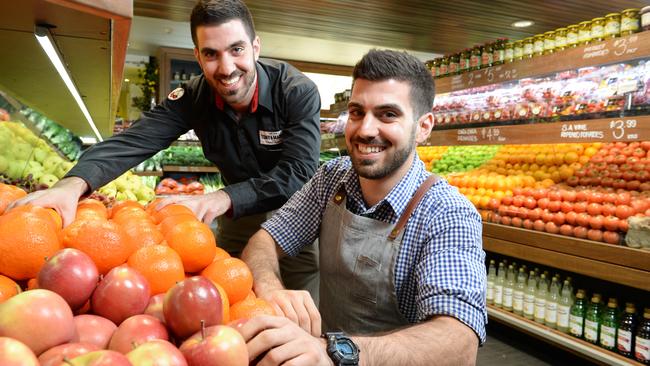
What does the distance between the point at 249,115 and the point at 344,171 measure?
1.81 feet

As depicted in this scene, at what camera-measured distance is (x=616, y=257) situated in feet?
9.52

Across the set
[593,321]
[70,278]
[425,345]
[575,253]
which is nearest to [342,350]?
[425,345]

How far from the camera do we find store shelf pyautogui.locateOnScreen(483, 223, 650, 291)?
2789mm

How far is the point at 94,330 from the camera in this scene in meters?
0.75

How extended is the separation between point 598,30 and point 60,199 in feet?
11.4

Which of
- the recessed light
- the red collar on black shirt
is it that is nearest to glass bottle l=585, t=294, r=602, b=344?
the red collar on black shirt

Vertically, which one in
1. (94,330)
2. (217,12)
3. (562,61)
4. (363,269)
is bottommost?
(363,269)

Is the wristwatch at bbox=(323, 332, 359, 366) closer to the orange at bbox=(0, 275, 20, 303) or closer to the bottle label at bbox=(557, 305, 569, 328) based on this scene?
the orange at bbox=(0, 275, 20, 303)

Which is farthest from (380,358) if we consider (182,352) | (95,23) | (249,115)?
(249,115)

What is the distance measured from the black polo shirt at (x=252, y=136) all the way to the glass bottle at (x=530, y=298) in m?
2.36

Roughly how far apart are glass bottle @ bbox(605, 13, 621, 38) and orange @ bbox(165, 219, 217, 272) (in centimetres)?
322

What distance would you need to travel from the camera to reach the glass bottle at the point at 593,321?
3168 millimetres

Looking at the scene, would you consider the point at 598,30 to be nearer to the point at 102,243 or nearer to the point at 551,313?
the point at 551,313

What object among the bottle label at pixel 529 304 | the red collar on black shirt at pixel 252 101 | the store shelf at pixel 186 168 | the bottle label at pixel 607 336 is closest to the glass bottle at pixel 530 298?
the bottle label at pixel 529 304
